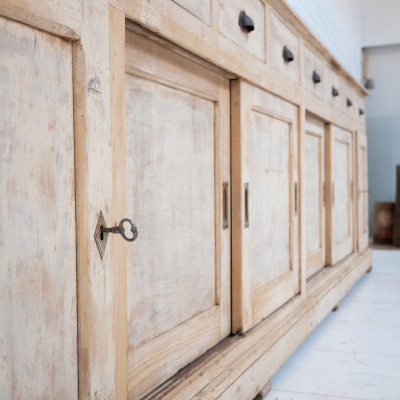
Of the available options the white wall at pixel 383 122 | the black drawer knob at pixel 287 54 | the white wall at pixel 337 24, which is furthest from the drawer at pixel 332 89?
the white wall at pixel 383 122

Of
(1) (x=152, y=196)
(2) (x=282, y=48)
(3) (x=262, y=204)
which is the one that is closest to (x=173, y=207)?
(1) (x=152, y=196)

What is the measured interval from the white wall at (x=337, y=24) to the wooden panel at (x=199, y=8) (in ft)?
4.29

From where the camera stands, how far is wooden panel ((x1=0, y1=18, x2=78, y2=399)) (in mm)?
850

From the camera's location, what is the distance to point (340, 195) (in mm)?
3791

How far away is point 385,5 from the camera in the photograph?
670 centimetres

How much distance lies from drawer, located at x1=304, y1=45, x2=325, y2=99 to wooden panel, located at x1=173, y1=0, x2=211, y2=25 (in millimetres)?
1257

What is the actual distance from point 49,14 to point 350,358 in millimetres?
1990

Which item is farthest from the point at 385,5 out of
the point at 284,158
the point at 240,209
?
the point at 240,209

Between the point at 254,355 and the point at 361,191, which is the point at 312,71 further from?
the point at 361,191

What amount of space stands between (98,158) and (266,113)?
126cm

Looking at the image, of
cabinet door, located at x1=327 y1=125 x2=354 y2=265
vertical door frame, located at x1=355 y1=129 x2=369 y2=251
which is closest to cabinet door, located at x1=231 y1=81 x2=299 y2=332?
cabinet door, located at x1=327 y1=125 x2=354 y2=265

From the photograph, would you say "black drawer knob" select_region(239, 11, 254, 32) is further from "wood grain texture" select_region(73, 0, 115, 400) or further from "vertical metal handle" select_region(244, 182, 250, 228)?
"wood grain texture" select_region(73, 0, 115, 400)

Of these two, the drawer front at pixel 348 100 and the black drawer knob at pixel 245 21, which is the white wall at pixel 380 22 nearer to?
the drawer front at pixel 348 100

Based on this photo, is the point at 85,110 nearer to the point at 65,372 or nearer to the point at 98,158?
the point at 98,158
